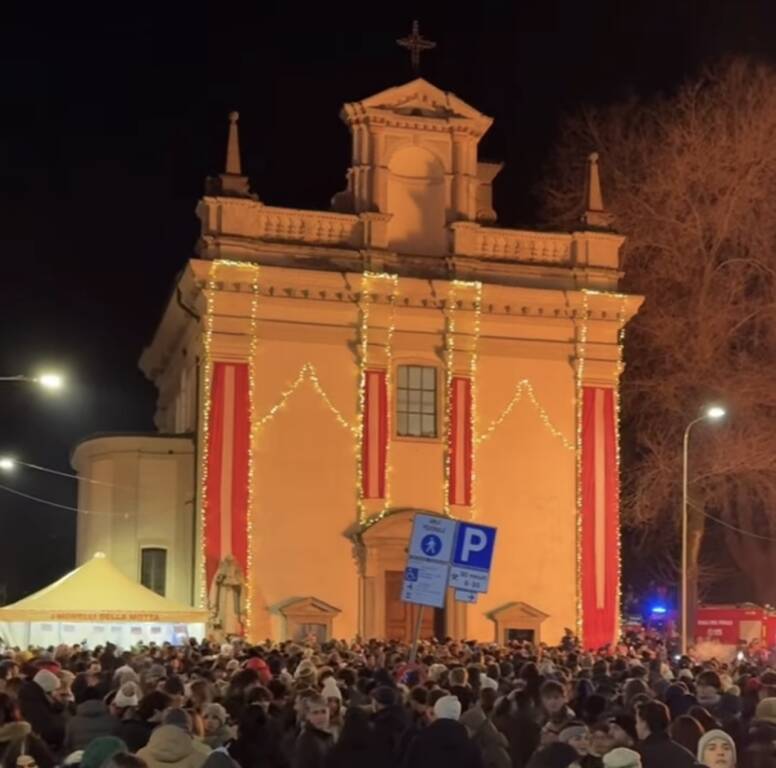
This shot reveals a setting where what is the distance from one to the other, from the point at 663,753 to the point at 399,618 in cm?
2581

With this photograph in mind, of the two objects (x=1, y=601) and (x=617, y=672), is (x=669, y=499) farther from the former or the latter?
(x=1, y=601)

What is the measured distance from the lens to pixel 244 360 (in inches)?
1359

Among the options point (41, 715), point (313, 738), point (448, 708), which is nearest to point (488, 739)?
point (448, 708)

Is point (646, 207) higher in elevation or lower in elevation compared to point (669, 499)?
higher

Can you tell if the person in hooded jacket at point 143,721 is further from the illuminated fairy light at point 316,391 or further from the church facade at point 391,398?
the illuminated fairy light at point 316,391

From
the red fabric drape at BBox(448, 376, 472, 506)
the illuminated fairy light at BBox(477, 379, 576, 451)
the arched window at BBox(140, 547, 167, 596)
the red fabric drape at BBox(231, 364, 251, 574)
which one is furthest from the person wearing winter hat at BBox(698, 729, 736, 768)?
the arched window at BBox(140, 547, 167, 596)

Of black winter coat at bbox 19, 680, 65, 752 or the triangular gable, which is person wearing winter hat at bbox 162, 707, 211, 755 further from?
the triangular gable

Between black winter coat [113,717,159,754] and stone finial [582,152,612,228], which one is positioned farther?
stone finial [582,152,612,228]

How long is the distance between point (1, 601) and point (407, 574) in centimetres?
4153

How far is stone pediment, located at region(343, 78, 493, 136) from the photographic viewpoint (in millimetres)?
35812

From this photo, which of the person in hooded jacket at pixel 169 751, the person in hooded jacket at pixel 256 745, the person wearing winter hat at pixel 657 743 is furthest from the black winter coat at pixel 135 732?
the person wearing winter hat at pixel 657 743

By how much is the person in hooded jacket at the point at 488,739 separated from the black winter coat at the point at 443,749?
1271 mm

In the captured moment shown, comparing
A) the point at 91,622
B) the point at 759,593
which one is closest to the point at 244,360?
the point at 91,622

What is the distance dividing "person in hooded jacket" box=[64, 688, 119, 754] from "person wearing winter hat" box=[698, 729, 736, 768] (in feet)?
16.1
